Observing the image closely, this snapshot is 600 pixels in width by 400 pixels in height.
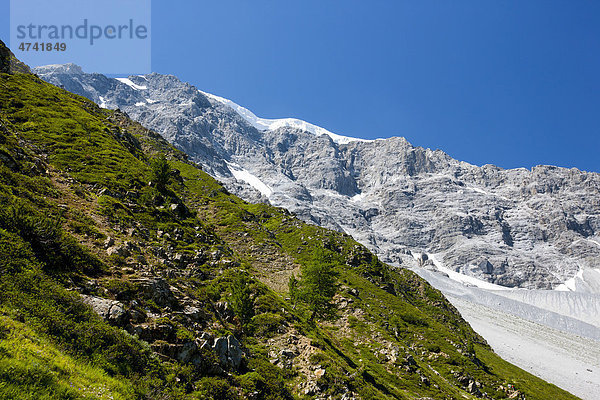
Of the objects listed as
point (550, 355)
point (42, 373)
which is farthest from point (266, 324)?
point (550, 355)

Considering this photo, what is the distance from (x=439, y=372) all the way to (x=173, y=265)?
4312 cm

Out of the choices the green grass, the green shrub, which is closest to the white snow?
the green shrub

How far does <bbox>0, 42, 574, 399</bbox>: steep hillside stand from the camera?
11.5m

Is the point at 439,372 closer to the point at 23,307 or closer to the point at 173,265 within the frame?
the point at 173,265

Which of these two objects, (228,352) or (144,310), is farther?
(228,352)

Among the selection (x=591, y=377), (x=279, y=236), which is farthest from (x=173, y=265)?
(x=591, y=377)

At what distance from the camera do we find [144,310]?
15.6 metres

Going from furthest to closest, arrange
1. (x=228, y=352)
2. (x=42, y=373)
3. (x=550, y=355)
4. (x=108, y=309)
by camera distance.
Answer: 1. (x=550, y=355)
2. (x=228, y=352)
3. (x=108, y=309)
4. (x=42, y=373)

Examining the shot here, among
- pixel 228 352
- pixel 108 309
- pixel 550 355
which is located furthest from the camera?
pixel 550 355

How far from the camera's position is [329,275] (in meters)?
39.4

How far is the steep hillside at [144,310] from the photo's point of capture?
1155cm

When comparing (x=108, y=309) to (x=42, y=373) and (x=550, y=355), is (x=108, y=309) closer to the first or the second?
(x=42, y=373)

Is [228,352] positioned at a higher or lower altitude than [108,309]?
lower

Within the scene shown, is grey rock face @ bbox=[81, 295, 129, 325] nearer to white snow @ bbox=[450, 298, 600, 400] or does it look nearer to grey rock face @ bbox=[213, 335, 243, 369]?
grey rock face @ bbox=[213, 335, 243, 369]
